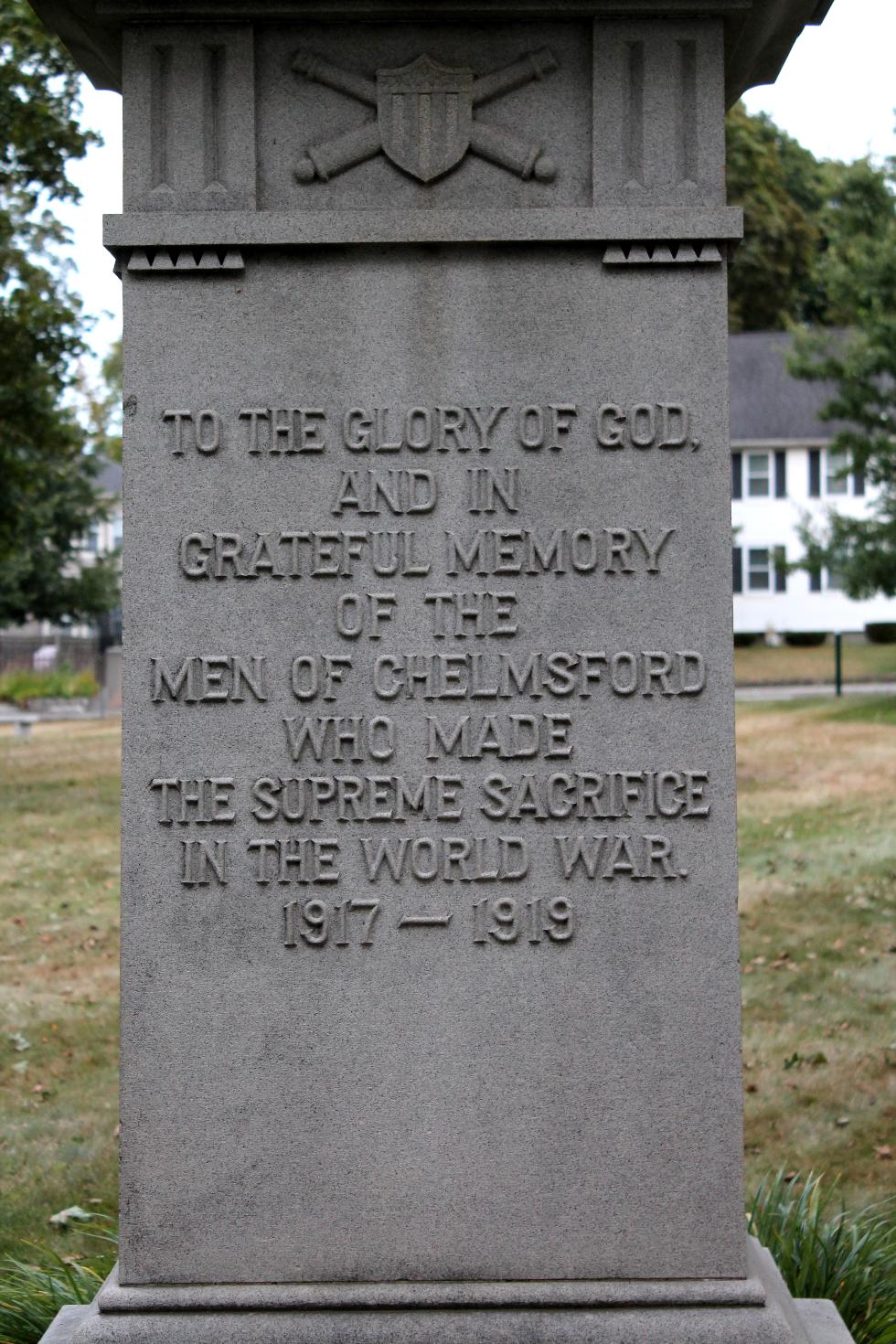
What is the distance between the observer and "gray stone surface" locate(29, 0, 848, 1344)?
3713mm

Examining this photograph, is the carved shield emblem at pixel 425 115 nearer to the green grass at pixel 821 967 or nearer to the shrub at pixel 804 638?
the green grass at pixel 821 967

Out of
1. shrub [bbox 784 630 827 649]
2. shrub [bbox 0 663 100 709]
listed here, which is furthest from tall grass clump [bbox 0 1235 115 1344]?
shrub [bbox 784 630 827 649]

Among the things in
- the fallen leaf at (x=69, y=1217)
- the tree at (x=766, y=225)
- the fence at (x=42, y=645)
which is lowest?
the fallen leaf at (x=69, y=1217)

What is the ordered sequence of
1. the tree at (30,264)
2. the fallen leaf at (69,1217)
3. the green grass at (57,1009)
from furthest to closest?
the tree at (30,264), the green grass at (57,1009), the fallen leaf at (69,1217)

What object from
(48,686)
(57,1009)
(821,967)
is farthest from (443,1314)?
(48,686)

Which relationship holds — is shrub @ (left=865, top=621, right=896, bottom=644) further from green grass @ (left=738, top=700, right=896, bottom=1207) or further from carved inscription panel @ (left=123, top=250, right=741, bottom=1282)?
carved inscription panel @ (left=123, top=250, right=741, bottom=1282)

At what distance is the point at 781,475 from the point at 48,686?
23.6 metres

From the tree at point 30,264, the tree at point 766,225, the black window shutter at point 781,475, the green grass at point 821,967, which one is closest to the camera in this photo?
the green grass at point 821,967

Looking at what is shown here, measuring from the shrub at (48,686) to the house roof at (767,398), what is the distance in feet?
70.2

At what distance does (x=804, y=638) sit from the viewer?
44.7 metres

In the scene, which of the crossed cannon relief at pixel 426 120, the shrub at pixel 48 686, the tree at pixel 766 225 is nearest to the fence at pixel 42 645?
the shrub at pixel 48 686

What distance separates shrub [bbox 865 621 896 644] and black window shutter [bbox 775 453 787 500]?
4849 mm

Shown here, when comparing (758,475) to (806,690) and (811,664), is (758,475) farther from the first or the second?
(806,690)

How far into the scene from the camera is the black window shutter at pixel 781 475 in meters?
46.3
